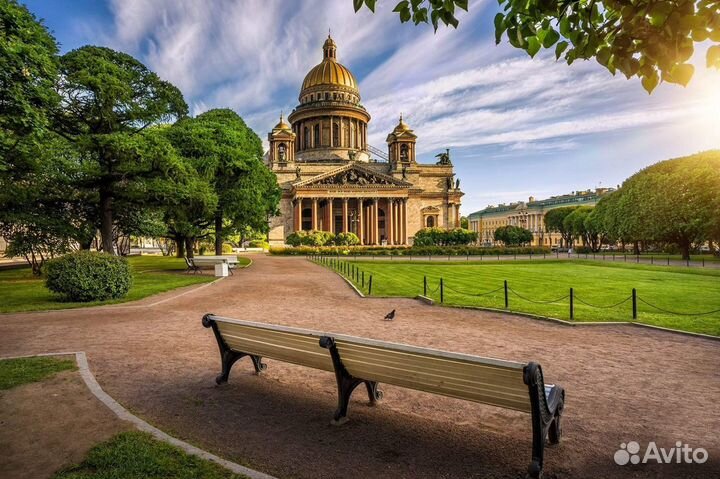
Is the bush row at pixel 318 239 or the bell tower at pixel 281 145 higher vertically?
the bell tower at pixel 281 145

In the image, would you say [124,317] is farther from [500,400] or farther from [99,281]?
[500,400]

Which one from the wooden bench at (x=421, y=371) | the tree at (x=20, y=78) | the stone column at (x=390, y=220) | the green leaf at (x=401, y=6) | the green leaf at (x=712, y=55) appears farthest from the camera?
the stone column at (x=390, y=220)

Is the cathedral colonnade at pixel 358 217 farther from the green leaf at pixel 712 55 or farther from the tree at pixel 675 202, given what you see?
the green leaf at pixel 712 55

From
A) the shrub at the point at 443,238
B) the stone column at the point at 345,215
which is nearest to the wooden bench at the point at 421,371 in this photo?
the shrub at the point at 443,238

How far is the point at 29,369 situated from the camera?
740 cm

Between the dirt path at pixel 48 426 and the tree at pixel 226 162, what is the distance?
2227cm

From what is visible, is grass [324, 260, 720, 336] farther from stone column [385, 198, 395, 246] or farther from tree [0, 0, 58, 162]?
stone column [385, 198, 395, 246]

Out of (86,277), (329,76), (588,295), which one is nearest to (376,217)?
A: (329,76)

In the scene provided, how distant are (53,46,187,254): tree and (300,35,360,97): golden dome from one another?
6789 centimetres

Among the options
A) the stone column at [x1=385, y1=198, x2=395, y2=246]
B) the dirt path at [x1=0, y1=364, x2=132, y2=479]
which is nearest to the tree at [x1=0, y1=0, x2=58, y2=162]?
the dirt path at [x1=0, y1=364, x2=132, y2=479]

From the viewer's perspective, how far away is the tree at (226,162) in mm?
28125

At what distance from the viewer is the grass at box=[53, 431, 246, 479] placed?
4047mm

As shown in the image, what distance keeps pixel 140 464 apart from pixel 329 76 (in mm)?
90600

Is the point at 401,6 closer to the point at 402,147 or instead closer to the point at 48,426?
the point at 48,426
